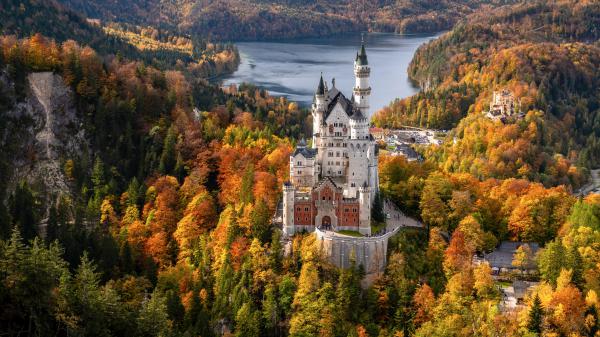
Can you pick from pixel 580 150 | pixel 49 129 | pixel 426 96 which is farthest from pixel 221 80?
pixel 49 129

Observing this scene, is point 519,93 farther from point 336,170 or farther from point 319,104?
point 336,170

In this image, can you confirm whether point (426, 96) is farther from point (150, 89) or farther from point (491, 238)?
point (491, 238)

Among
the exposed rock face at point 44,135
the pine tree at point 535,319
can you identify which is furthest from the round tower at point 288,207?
the exposed rock face at point 44,135

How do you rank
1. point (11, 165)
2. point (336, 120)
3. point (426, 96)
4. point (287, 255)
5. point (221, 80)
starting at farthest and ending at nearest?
point (221, 80), point (426, 96), point (11, 165), point (336, 120), point (287, 255)

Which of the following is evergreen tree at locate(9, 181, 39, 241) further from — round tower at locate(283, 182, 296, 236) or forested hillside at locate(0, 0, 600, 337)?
round tower at locate(283, 182, 296, 236)

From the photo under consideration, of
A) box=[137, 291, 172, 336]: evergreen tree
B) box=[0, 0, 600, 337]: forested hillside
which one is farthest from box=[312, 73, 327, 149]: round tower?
box=[137, 291, 172, 336]: evergreen tree

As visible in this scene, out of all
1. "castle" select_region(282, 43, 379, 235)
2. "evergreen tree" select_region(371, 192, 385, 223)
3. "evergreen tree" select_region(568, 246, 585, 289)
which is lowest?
"evergreen tree" select_region(568, 246, 585, 289)
